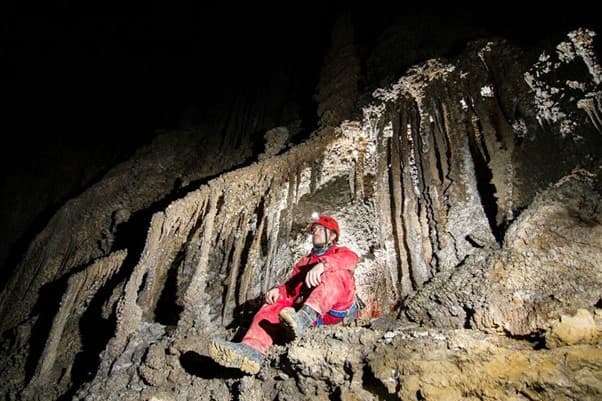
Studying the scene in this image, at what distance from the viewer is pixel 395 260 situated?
3.59 m

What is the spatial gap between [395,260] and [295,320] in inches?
68.4

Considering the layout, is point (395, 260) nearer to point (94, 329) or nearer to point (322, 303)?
point (322, 303)

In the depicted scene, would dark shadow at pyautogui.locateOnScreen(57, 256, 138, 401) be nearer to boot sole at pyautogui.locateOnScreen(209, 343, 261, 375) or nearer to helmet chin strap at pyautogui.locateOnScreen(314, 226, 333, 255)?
helmet chin strap at pyautogui.locateOnScreen(314, 226, 333, 255)

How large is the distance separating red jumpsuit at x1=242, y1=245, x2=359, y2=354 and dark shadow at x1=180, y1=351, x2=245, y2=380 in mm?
263

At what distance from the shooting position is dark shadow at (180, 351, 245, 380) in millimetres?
2481

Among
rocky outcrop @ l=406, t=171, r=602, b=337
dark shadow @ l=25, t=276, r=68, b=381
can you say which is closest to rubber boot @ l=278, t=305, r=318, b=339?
rocky outcrop @ l=406, t=171, r=602, b=337

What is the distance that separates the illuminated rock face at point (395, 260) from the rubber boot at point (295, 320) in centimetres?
7

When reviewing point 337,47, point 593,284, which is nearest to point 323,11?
point 337,47

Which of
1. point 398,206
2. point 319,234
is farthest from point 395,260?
point 319,234

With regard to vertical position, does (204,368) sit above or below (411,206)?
below

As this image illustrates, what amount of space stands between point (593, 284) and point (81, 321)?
5.41m

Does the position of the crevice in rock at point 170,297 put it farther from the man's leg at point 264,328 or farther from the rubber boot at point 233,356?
the rubber boot at point 233,356

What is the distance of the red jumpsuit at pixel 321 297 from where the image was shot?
7.90ft

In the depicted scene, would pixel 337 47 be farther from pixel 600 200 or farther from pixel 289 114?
pixel 600 200
